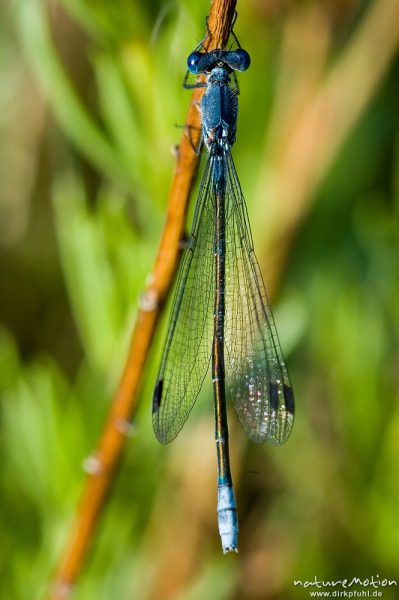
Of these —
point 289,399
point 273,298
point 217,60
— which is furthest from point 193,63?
point 273,298

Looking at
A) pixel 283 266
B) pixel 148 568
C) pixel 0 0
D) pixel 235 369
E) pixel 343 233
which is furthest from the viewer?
pixel 0 0

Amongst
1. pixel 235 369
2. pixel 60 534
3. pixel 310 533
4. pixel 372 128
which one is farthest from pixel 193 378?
pixel 372 128

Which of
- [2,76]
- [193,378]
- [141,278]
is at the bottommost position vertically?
[193,378]

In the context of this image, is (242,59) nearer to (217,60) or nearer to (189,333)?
(217,60)

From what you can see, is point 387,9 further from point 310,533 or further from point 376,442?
point 310,533

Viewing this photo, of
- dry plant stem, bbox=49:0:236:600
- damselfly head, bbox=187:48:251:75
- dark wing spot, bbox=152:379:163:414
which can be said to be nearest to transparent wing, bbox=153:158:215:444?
dark wing spot, bbox=152:379:163:414

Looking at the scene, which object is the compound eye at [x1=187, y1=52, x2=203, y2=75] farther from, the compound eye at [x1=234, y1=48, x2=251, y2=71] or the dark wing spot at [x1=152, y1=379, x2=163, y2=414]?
the dark wing spot at [x1=152, y1=379, x2=163, y2=414]
